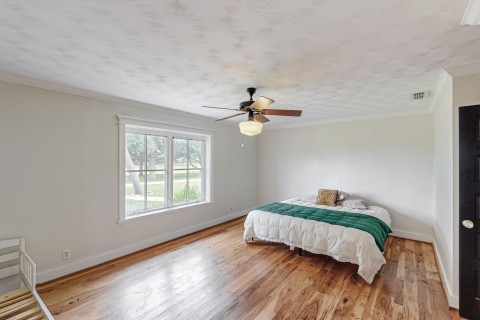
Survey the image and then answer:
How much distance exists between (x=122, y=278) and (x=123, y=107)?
7.87ft

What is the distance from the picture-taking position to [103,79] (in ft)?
8.38

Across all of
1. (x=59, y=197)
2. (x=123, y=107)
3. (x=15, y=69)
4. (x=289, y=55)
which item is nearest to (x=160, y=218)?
(x=59, y=197)

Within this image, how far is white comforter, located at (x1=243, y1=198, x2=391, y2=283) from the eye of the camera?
2.71 meters

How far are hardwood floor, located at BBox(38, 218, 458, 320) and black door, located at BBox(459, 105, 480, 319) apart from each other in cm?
24

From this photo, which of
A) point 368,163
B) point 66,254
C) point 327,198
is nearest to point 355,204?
point 327,198

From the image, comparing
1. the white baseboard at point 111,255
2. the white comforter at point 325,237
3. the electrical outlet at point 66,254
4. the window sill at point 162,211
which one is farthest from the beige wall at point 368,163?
the electrical outlet at point 66,254

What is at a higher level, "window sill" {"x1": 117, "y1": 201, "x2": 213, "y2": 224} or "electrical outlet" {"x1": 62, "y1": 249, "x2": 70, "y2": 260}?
"window sill" {"x1": 117, "y1": 201, "x2": 213, "y2": 224}

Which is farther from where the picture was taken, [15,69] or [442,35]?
[15,69]

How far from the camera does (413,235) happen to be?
410 centimetres

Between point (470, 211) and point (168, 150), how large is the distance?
409 centimetres

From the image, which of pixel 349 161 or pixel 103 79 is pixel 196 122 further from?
pixel 349 161

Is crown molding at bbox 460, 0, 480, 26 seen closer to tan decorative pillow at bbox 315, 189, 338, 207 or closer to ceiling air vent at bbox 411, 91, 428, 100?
ceiling air vent at bbox 411, 91, 428, 100

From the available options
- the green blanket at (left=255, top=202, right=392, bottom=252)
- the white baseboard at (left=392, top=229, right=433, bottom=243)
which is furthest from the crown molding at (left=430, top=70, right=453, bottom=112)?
the white baseboard at (left=392, top=229, right=433, bottom=243)

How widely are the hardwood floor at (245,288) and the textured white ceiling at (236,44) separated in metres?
2.40
